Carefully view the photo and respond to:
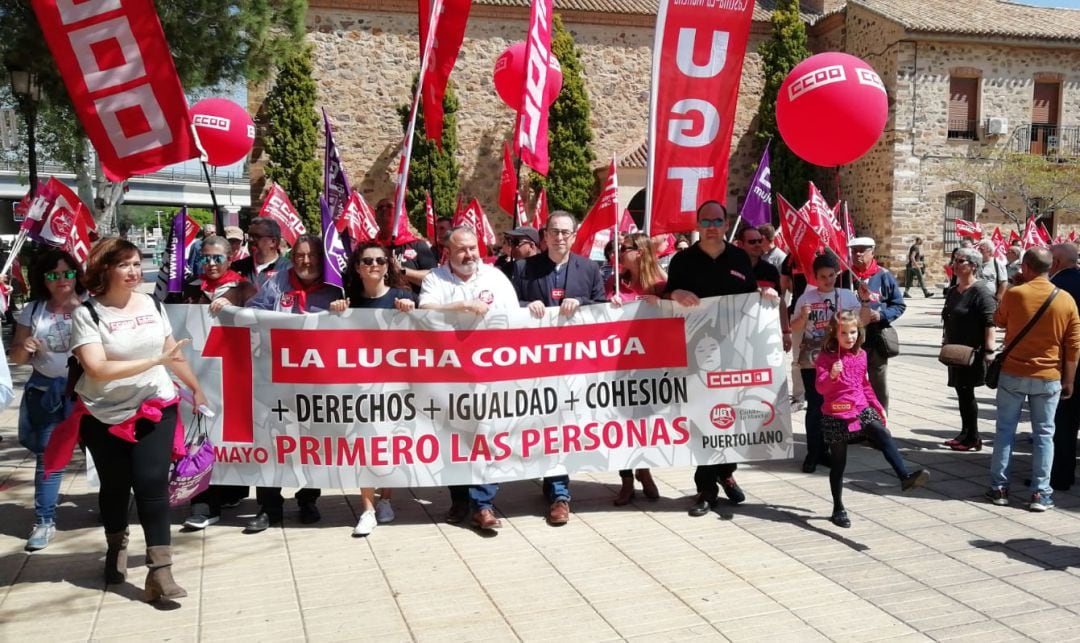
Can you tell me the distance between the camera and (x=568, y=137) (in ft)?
86.3

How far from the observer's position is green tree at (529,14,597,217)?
86.0ft

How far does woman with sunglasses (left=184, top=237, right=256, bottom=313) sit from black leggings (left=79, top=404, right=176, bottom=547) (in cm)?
134

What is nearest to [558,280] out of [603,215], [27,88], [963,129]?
[603,215]

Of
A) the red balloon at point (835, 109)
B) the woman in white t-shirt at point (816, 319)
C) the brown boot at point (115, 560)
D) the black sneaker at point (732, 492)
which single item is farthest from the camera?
the red balloon at point (835, 109)

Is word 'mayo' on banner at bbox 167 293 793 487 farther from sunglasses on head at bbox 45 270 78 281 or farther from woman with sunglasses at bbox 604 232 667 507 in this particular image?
sunglasses on head at bbox 45 270 78 281

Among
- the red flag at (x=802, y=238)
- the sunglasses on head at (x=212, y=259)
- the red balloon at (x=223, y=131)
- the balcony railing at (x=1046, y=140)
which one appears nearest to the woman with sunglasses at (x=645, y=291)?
the red flag at (x=802, y=238)

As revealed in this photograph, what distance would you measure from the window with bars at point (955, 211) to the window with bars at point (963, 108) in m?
1.74

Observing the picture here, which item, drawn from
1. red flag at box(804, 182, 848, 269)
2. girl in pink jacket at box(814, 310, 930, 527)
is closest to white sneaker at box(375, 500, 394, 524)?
girl in pink jacket at box(814, 310, 930, 527)

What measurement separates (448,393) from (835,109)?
3.67 m

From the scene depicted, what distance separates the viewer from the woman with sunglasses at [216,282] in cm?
561

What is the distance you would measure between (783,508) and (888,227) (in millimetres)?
23076

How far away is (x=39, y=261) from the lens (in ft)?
16.6

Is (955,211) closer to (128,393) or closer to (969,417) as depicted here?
(969,417)

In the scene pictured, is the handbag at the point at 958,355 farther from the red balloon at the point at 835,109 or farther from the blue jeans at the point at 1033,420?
the red balloon at the point at 835,109
